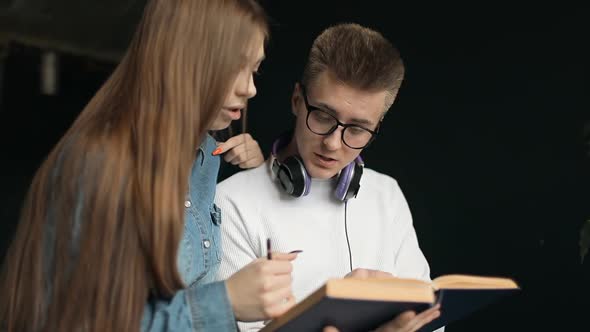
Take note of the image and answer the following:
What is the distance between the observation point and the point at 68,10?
5680 mm

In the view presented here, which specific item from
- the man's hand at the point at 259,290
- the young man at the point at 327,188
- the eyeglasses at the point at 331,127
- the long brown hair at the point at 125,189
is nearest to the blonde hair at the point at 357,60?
the young man at the point at 327,188

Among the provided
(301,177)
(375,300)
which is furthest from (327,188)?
(375,300)

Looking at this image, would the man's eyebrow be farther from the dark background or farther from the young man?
the dark background

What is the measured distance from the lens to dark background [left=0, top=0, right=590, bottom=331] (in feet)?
7.59

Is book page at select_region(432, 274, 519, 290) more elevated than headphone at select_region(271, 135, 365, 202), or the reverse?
headphone at select_region(271, 135, 365, 202)

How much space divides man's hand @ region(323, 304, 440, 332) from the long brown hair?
1.37 feet

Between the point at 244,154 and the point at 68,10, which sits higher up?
the point at 68,10

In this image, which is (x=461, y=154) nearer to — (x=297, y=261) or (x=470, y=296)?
(x=297, y=261)

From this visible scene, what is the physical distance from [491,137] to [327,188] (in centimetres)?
88

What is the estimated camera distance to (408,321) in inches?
51.2

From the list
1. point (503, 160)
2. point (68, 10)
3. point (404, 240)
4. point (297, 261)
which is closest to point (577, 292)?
point (503, 160)

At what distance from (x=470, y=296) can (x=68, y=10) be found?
204 inches

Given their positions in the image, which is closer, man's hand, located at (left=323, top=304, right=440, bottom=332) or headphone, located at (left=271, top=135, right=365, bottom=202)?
man's hand, located at (left=323, top=304, right=440, bottom=332)

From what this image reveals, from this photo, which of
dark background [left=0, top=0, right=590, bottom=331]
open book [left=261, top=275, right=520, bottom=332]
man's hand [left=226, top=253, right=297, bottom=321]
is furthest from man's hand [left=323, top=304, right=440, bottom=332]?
dark background [left=0, top=0, right=590, bottom=331]
